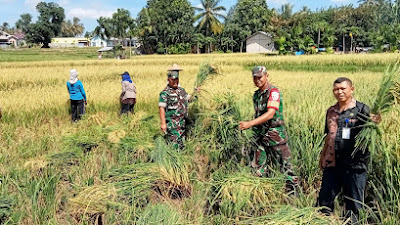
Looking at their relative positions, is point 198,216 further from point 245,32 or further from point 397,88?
point 245,32

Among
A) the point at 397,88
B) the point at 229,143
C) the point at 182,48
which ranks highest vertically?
the point at 182,48

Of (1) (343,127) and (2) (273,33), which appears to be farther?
(2) (273,33)

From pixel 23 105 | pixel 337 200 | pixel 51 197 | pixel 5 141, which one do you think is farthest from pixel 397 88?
pixel 23 105

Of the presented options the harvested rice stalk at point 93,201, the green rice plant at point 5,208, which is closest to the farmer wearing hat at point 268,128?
the harvested rice stalk at point 93,201

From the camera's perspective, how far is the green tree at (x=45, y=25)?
7019cm

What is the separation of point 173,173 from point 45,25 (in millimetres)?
80267

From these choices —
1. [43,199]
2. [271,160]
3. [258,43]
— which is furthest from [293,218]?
[258,43]

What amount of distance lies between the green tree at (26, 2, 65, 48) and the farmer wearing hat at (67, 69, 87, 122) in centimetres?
7254

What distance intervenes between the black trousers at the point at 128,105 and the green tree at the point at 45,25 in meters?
72.9

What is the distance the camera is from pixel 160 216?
2.59 m

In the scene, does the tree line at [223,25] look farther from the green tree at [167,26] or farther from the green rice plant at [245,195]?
the green rice plant at [245,195]

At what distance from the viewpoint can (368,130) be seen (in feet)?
7.46

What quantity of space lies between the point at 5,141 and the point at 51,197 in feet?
7.84

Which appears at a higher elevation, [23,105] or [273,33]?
[273,33]
